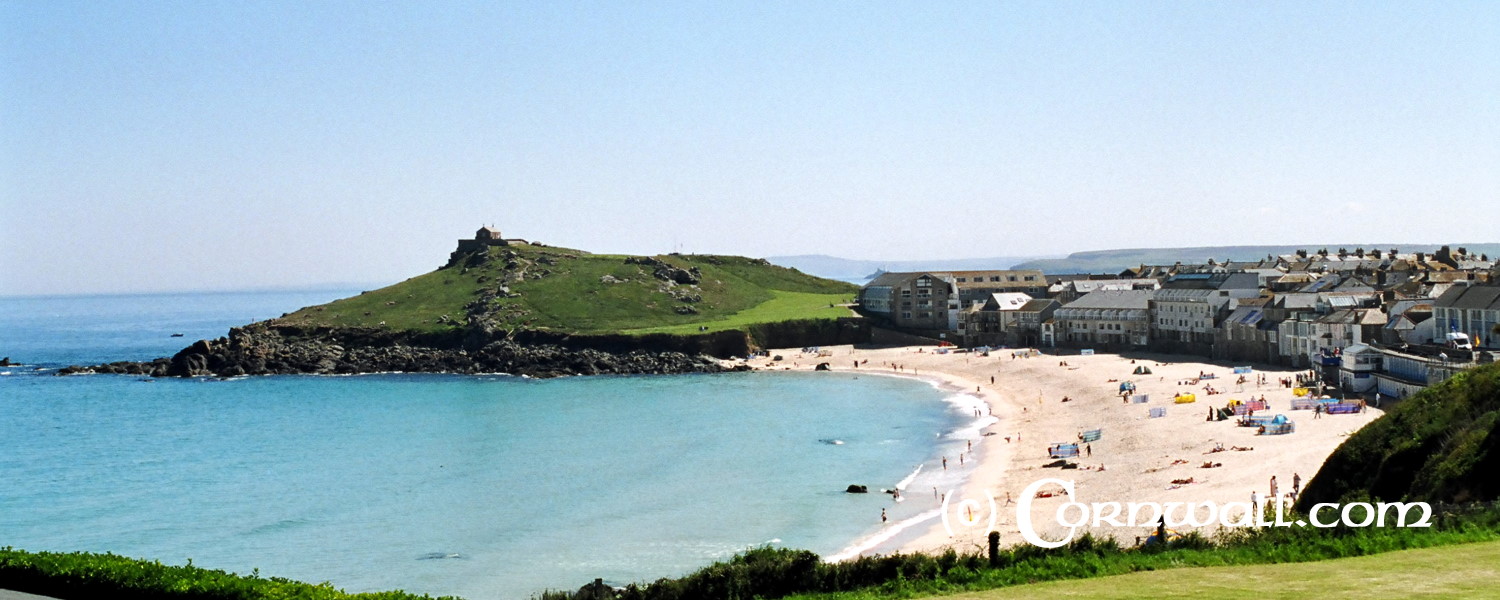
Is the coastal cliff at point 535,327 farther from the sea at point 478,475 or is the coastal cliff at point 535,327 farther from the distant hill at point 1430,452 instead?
the distant hill at point 1430,452

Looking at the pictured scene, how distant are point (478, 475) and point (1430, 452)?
136 ft

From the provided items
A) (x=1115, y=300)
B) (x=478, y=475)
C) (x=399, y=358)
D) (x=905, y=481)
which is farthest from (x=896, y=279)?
(x=905, y=481)

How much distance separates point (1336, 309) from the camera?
76000 millimetres

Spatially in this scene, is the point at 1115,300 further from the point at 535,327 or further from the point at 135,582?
the point at 135,582

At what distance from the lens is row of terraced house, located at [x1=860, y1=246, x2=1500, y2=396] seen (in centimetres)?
6262

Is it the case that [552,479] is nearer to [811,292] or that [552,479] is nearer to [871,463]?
[871,463]

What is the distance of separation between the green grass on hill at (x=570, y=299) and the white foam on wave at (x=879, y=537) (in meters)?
79.4

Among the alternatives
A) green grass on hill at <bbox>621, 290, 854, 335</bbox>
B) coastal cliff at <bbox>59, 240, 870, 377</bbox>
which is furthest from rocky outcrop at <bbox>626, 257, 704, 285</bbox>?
green grass on hill at <bbox>621, 290, 854, 335</bbox>

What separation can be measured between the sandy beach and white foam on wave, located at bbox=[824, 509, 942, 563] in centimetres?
22

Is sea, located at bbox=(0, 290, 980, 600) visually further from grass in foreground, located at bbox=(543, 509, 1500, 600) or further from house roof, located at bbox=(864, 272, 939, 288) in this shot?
house roof, located at bbox=(864, 272, 939, 288)

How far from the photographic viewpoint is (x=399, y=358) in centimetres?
11869

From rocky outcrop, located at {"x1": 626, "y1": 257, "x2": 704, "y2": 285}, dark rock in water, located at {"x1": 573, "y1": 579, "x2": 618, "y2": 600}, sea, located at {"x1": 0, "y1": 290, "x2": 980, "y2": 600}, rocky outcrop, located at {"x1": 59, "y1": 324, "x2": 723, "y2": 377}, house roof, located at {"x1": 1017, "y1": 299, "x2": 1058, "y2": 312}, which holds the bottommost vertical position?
sea, located at {"x1": 0, "y1": 290, "x2": 980, "y2": 600}

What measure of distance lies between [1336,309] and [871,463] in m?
38.8

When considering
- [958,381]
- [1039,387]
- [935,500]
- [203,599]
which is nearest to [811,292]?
[958,381]
